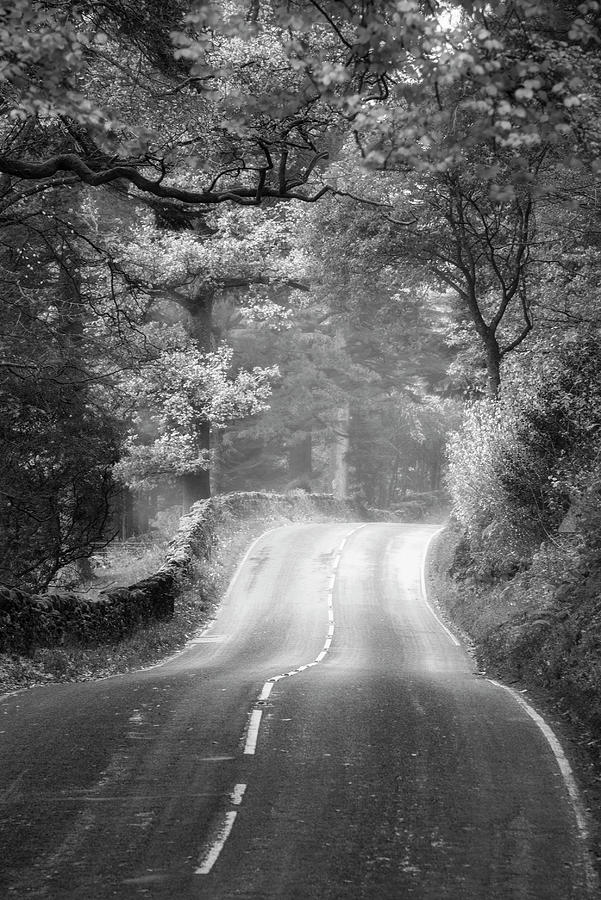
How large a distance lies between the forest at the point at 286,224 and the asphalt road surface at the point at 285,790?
570 cm

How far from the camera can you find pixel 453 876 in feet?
23.8

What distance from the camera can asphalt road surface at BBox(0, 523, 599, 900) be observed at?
23.5 feet

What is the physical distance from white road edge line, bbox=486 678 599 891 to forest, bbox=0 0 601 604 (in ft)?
14.7

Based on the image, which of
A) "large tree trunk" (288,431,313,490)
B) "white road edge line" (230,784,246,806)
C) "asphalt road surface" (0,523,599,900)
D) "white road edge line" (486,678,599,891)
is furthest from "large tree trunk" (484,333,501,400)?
"large tree trunk" (288,431,313,490)

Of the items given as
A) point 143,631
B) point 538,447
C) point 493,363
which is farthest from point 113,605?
point 493,363

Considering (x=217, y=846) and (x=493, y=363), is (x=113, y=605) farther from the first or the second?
(x=217, y=846)

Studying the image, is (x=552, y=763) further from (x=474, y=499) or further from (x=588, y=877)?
(x=474, y=499)

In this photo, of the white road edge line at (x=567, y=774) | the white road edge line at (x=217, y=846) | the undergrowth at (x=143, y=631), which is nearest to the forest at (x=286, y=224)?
the undergrowth at (x=143, y=631)

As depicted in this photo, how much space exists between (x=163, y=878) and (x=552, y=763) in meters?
5.72

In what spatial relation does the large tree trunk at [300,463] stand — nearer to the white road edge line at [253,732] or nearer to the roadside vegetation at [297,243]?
the roadside vegetation at [297,243]

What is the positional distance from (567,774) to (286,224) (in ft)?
87.9

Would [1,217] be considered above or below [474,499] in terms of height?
above

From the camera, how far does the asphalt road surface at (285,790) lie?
7152 millimetres

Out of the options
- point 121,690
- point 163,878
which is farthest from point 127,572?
point 163,878
